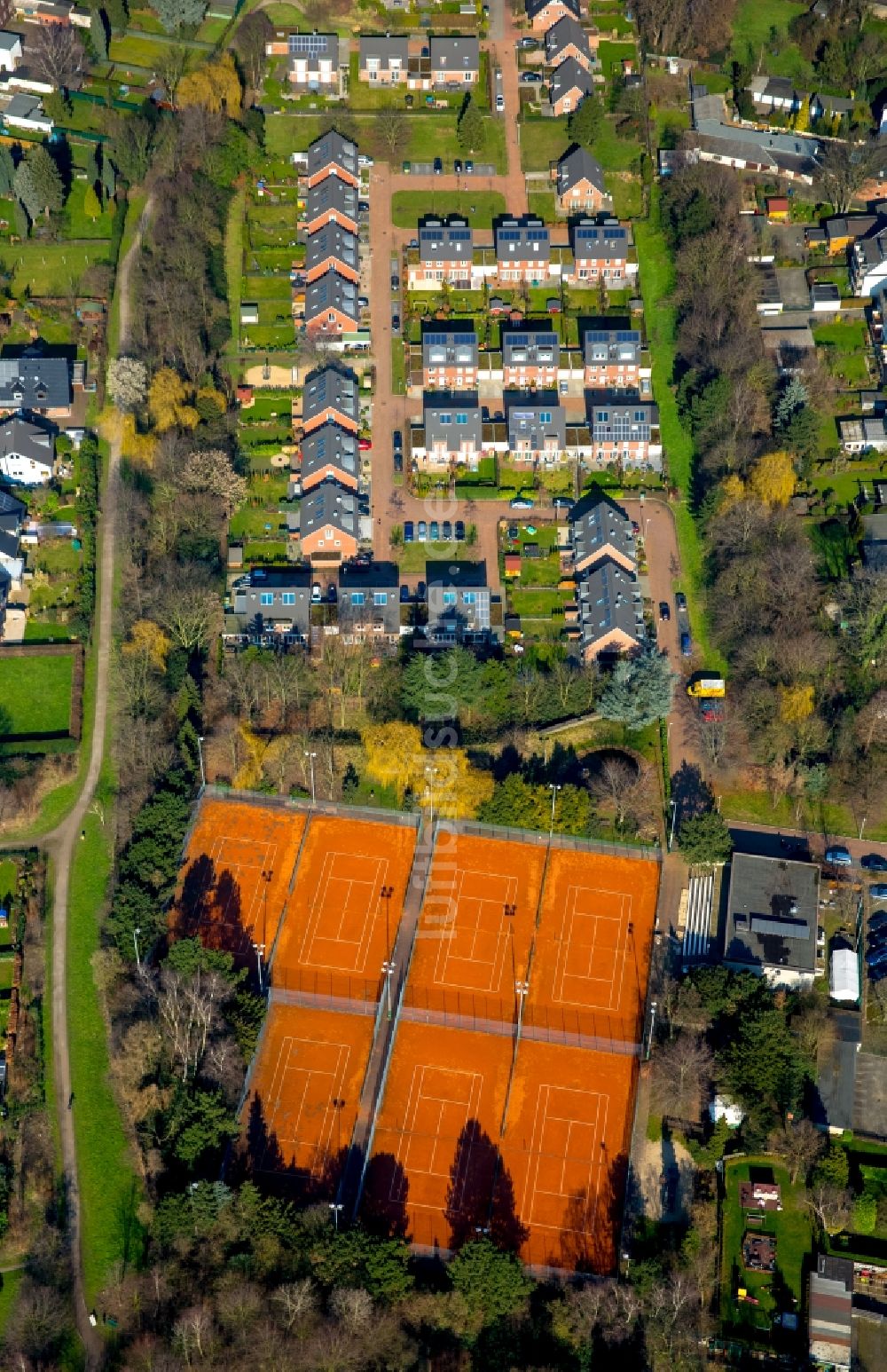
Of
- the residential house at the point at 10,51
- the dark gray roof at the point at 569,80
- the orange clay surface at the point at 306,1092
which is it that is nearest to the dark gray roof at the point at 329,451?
the orange clay surface at the point at 306,1092

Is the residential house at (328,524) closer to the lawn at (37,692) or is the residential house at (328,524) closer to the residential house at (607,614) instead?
the residential house at (607,614)

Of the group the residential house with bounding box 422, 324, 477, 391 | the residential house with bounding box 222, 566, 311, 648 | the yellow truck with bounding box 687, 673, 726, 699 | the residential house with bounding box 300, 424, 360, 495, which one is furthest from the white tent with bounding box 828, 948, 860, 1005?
the residential house with bounding box 422, 324, 477, 391

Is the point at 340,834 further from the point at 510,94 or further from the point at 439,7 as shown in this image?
the point at 439,7

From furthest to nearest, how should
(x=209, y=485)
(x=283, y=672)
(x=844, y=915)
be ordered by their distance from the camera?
(x=209, y=485) < (x=283, y=672) < (x=844, y=915)

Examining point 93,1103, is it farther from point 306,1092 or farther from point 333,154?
point 333,154

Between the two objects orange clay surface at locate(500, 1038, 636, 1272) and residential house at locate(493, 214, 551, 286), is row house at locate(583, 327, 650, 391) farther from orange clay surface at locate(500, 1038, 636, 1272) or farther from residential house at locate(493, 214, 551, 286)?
orange clay surface at locate(500, 1038, 636, 1272)

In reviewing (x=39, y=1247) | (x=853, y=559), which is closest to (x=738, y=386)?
(x=853, y=559)
